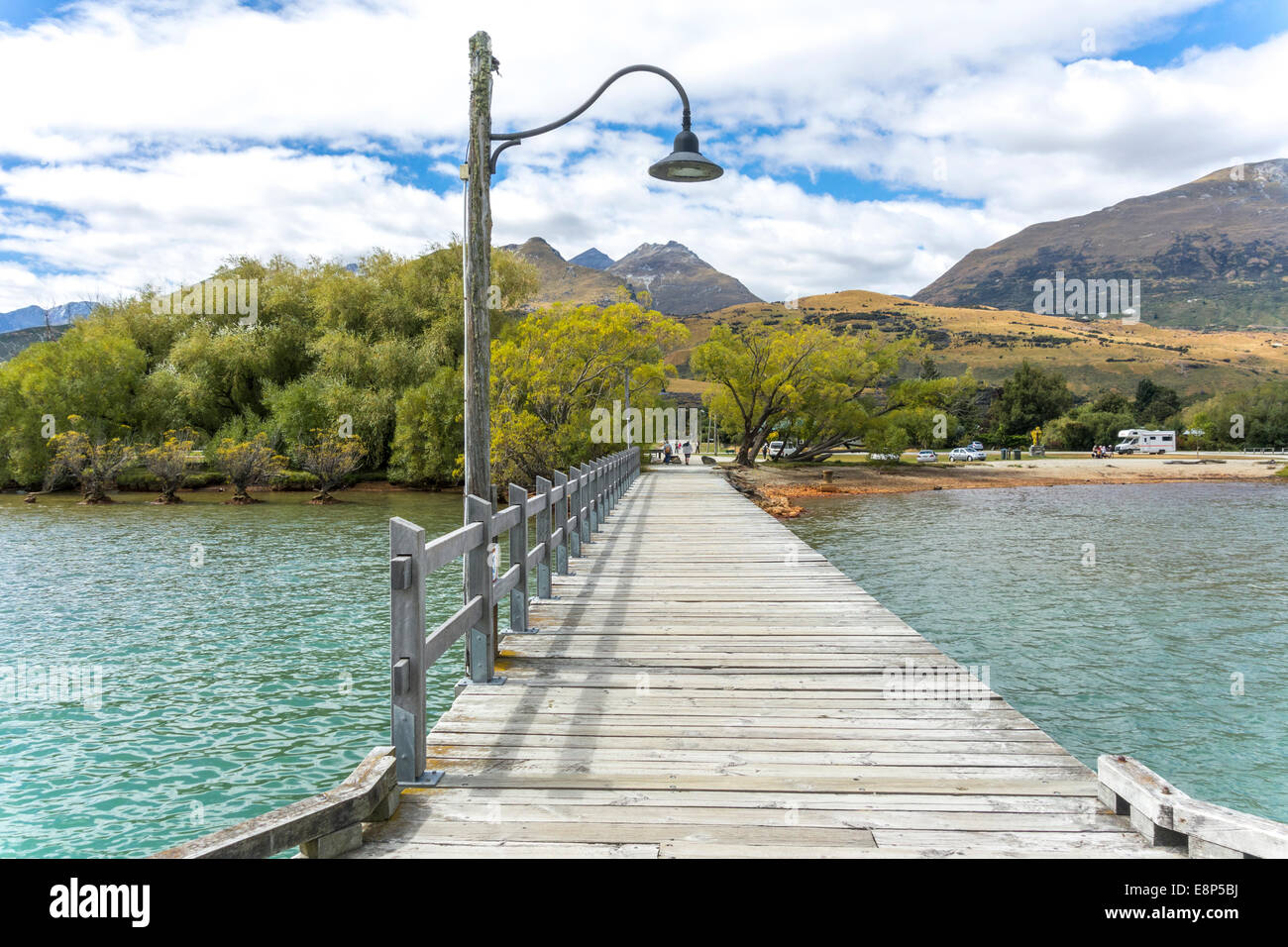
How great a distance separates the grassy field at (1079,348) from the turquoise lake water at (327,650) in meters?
73.8

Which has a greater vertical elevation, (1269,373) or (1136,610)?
(1269,373)

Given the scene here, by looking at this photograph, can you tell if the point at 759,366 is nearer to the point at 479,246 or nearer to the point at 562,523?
the point at 562,523

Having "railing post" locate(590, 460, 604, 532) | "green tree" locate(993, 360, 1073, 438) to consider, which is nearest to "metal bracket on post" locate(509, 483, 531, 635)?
"railing post" locate(590, 460, 604, 532)

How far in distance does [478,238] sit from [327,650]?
6.84 metres

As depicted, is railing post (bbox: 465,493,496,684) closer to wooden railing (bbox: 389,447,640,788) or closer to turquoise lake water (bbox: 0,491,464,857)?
wooden railing (bbox: 389,447,640,788)

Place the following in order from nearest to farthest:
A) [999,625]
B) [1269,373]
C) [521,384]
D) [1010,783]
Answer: [1010,783] → [999,625] → [521,384] → [1269,373]

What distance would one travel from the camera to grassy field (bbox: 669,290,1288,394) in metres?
110

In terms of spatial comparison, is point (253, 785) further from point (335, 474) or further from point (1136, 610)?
point (335, 474)

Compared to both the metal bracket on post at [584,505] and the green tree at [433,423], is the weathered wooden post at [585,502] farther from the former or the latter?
the green tree at [433,423]

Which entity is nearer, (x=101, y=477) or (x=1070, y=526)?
(x=1070, y=526)

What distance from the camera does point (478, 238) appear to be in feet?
19.7

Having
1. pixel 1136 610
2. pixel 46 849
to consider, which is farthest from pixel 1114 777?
pixel 1136 610

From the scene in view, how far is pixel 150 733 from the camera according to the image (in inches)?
298
